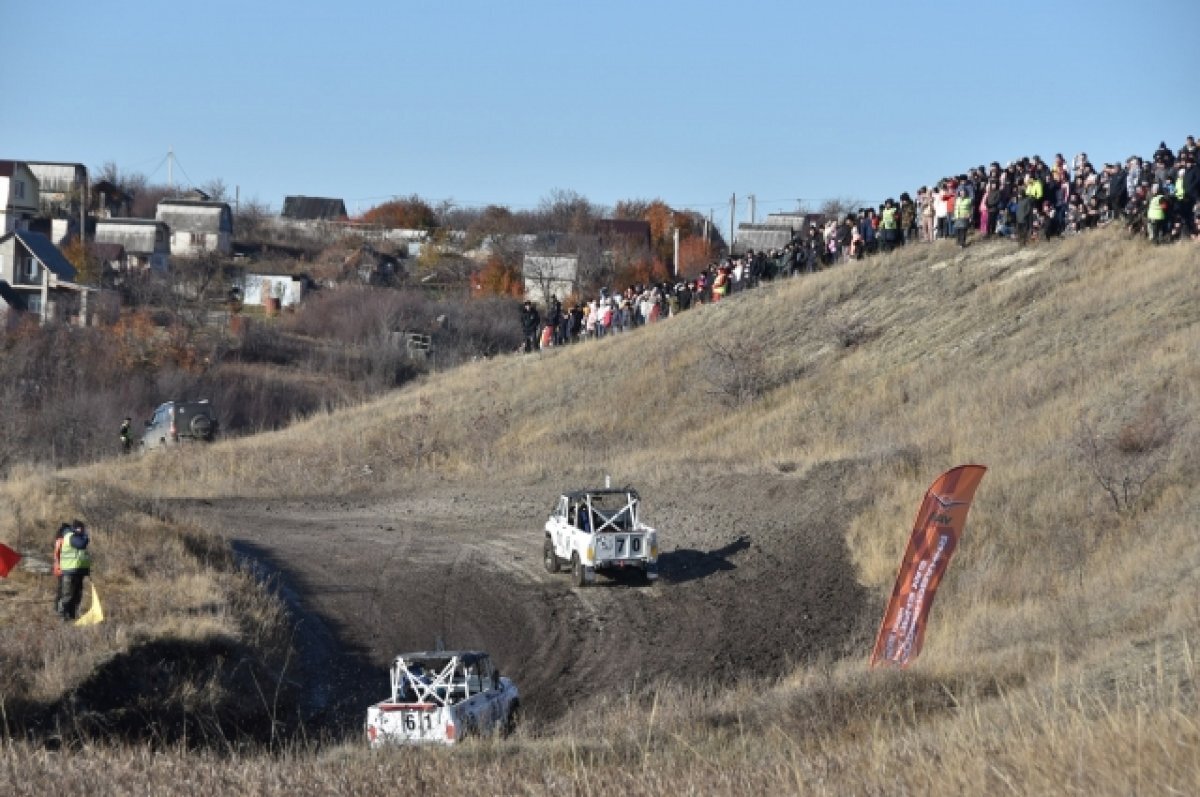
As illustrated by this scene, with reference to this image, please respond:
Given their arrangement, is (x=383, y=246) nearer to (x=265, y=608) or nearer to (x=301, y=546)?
(x=301, y=546)

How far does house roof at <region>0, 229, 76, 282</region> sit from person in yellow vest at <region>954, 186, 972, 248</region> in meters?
65.2

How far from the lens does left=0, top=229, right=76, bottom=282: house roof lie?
3474 inches

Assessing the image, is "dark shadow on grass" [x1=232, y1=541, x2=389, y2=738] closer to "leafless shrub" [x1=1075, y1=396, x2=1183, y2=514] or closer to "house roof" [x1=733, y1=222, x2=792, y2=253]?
"leafless shrub" [x1=1075, y1=396, x2=1183, y2=514]

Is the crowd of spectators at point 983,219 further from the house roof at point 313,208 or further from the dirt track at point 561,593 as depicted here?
the house roof at point 313,208

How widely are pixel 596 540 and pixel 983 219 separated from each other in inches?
852

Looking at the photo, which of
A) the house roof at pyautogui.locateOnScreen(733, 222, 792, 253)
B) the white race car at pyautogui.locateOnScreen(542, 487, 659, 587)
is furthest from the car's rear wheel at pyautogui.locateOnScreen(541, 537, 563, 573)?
the house roof at pyautogui.locateOnScreen(733, 222, 792, 253)

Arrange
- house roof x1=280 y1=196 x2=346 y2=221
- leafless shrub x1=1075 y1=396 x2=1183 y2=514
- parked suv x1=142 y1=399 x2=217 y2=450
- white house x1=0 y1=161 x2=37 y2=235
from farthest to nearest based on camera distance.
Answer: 1. house roof x1=280 y1=196 x2=346 y2=221
2. white house x1=0 y1=161 x2=37 y2=235
3. parked suv x1=142 y1=399 x2=217 y2=450
4. leafless shrub x1=1075 y1=396 x2=1183 y2=514

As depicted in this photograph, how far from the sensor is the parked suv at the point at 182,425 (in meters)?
43.1

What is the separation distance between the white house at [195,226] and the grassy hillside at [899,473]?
6028 centimetres

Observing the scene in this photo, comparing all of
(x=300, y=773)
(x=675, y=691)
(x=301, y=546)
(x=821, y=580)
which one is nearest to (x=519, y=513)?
(x=301, y=546)

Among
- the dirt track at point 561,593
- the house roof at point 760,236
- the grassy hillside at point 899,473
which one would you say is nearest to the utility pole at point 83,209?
the house roof at point 760,236

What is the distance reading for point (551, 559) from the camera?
24.1 meters

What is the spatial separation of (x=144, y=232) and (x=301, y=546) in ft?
274

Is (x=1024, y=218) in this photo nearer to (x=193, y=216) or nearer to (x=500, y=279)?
(x=500, y=279)
